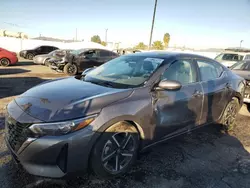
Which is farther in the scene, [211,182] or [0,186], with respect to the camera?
[211,182]

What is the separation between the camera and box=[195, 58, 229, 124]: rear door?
13.0 ft

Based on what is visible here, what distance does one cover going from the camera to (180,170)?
316cm

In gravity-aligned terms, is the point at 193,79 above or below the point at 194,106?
above

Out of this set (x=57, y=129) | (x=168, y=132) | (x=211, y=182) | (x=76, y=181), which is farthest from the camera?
(x=168, y=132)

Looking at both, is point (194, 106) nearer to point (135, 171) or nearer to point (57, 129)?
point (135, 171)

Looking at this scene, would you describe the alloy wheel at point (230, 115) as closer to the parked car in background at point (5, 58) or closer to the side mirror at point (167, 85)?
the side mirror at point (167, 85)

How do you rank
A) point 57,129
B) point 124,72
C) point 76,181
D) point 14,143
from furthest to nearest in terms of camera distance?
point 124,72 < point 76,181 < point 14,143 < point 57,129

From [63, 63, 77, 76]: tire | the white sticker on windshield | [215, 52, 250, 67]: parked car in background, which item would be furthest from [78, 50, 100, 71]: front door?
the white sticker on windshield

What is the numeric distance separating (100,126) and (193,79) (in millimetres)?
2004

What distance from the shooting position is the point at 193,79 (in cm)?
376

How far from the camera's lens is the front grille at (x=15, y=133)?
2.36 metres

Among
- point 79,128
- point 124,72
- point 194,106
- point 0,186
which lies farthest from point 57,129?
point 194,106

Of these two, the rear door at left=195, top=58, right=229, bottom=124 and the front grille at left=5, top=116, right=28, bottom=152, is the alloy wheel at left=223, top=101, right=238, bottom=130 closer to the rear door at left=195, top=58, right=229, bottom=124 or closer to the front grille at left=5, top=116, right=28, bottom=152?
the rear door at left=195, top=58, right=229, bottom=124

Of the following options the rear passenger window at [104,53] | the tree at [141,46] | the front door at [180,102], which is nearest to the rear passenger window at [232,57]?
the rear passenger window at [104,53]
